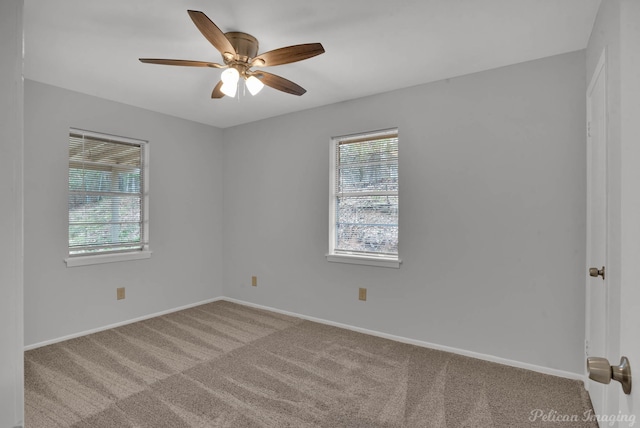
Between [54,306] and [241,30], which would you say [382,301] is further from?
[54,306]

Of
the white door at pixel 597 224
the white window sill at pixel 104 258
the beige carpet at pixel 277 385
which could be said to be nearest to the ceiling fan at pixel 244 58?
the white door at pixel 597 224

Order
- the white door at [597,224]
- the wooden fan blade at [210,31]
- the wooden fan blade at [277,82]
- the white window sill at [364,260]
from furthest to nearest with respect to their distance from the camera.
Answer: the white window sill at [364,260] < the wooden fan blade at [277,82] < the white door at [597,224] < the wooden fan blade at [210,31]

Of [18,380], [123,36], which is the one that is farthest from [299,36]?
[18,380]

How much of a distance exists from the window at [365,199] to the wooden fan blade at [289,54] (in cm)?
147

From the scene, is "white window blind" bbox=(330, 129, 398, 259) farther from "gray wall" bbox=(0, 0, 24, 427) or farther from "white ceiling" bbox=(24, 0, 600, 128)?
"gray wall" bbox=(0, 0, 24, 427)

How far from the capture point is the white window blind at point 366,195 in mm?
3238

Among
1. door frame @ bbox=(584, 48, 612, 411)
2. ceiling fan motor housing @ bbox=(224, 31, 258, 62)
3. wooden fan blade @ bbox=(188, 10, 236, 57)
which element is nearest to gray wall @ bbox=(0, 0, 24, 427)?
wooden fan blade @ bbox=(188, 10, 236, 57)

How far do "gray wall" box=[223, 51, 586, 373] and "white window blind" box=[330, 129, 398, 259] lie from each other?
0.13 metres

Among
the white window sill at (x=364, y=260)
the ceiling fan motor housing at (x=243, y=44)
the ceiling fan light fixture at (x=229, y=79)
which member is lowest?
the white window sill at (x=364, y=260)

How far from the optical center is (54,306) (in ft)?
9.97

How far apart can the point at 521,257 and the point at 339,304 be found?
5.71 ft

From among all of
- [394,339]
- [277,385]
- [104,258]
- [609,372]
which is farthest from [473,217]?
[104,258]

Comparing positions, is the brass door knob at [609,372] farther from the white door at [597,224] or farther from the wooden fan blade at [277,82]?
the wooden fan blade at [277,82]

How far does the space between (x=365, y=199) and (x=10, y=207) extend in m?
2.84
